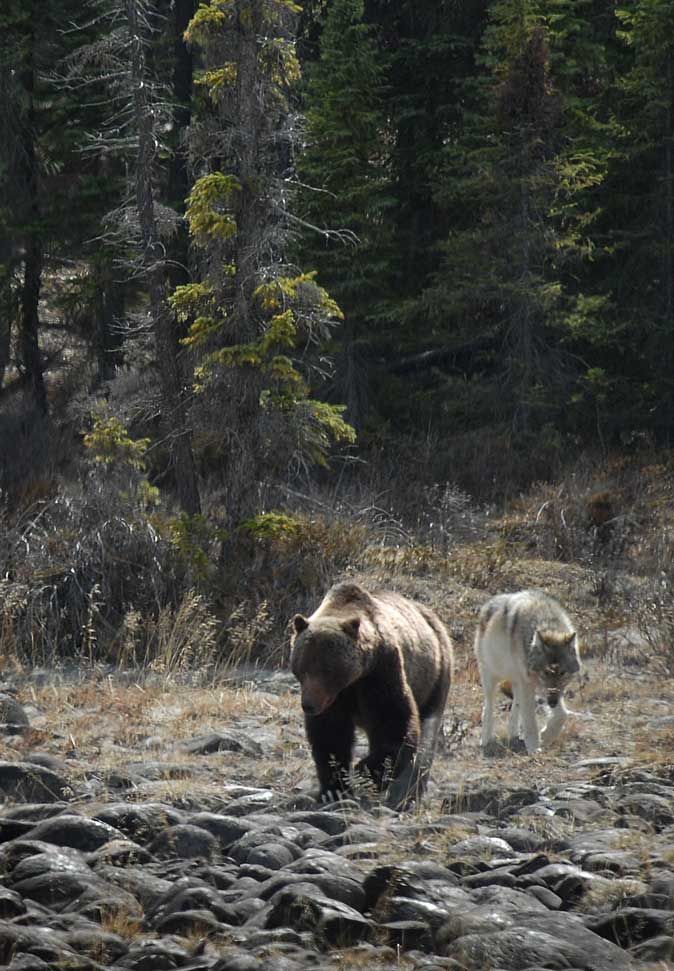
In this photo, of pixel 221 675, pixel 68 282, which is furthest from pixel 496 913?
pixel 68 282

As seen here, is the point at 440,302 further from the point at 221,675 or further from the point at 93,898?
the point at 93,898

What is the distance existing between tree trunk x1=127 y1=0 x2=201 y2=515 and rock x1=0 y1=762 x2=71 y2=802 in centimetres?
972

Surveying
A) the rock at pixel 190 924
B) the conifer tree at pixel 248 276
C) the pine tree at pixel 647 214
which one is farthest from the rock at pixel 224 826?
the pine tree at pixel 647 214

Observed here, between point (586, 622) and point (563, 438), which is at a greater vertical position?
point (563, 438)

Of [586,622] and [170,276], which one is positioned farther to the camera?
[170,276]

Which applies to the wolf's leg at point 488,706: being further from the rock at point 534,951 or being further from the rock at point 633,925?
the rock at point 534,951

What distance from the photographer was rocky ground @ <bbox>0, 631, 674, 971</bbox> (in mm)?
5227

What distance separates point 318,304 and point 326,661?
26.9 feet

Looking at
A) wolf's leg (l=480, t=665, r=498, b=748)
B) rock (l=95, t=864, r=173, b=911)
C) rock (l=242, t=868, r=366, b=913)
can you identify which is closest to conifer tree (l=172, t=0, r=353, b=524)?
wolf's leg (l=480, t=665, r=498, b=748)

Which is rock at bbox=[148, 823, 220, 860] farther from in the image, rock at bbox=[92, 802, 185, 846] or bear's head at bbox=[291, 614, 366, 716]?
bear's head at bbox=[291, 614, 366, 716]

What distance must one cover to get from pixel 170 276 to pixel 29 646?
13851 millimetres

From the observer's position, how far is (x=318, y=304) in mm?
14750

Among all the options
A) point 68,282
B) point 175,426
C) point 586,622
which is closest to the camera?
point 586,622

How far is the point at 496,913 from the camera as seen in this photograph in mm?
5441
